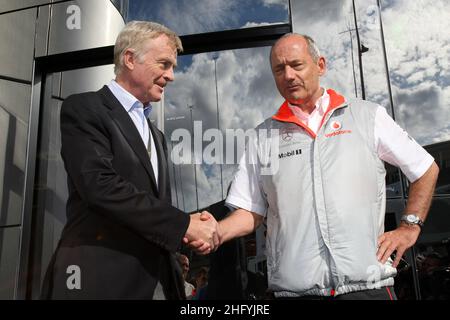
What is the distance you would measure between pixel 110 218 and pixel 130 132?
312 millimetres

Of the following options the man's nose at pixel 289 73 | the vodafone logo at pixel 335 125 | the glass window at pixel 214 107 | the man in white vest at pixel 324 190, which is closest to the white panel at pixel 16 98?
the glass window at pixel 214 107

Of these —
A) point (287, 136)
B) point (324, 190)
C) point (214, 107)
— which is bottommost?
point (324, 190)

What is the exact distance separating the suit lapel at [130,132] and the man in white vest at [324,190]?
43cm

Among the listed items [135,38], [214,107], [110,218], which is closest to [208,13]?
[214,107]

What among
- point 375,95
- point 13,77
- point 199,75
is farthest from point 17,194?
point 375,95

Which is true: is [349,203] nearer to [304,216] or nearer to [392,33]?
[304,216]

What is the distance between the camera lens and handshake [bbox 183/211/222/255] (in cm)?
170

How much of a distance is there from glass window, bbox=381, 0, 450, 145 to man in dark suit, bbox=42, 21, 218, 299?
144 centimetres

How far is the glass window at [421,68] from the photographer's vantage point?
2.33 m

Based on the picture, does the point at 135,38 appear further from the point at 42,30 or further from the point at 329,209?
the point at 42,30

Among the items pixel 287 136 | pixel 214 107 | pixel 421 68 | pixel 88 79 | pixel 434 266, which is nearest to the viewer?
pixel 287 136

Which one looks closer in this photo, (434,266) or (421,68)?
(434,266)

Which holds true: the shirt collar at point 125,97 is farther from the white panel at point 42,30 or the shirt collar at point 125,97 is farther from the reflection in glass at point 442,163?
the reflection in glass at point 442,163

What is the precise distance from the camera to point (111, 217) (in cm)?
144
